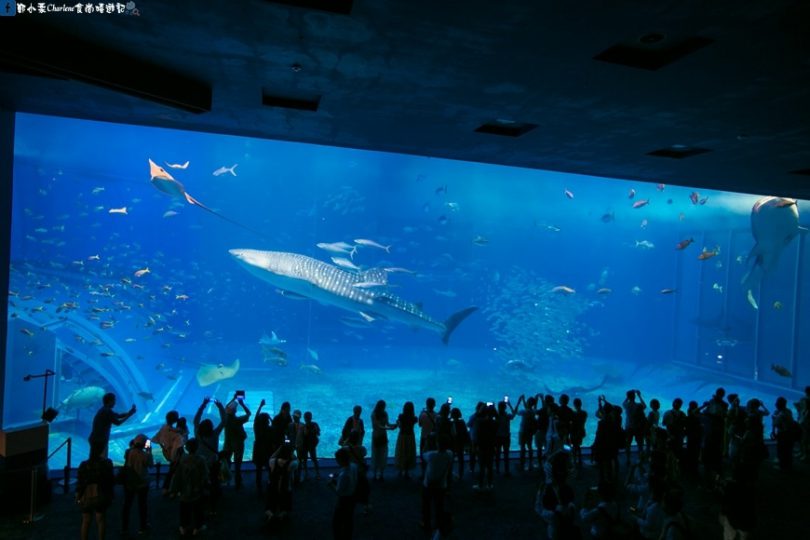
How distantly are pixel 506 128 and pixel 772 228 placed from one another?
56.3 ft

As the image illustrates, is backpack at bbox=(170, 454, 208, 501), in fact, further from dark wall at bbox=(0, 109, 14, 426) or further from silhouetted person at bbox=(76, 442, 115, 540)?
dark wall at bbox=(0, 109, 14, 426)

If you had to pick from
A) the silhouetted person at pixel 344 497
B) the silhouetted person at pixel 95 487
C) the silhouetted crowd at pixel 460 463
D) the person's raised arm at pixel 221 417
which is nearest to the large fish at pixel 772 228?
the silhouetted crowd at pixel 460 463

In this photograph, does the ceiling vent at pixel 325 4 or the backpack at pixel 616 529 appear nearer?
the backpack at pixel 616 529

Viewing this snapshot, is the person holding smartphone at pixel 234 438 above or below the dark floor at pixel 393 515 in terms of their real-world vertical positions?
above

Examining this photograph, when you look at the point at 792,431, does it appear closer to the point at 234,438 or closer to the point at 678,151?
the point at 678,151

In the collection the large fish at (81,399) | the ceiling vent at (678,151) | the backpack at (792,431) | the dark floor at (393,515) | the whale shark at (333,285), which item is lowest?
the large fish at (81,399)

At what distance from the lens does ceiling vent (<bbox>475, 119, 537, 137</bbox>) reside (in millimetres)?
6609

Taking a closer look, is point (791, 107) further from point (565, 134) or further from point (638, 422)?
point (638, 422)

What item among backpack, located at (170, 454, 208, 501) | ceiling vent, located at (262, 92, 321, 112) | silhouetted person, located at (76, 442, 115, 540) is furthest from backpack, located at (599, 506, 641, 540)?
ceiling vent, located at (262, 92, 321, 112)

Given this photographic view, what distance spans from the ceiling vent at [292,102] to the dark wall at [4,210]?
3831 millimetres

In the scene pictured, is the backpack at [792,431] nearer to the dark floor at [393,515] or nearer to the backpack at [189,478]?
the dark floor at [393,515]

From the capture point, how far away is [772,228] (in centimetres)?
1812

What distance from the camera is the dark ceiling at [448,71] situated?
141 inches

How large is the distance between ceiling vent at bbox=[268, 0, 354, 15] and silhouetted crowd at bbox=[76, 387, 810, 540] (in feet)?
12.5
